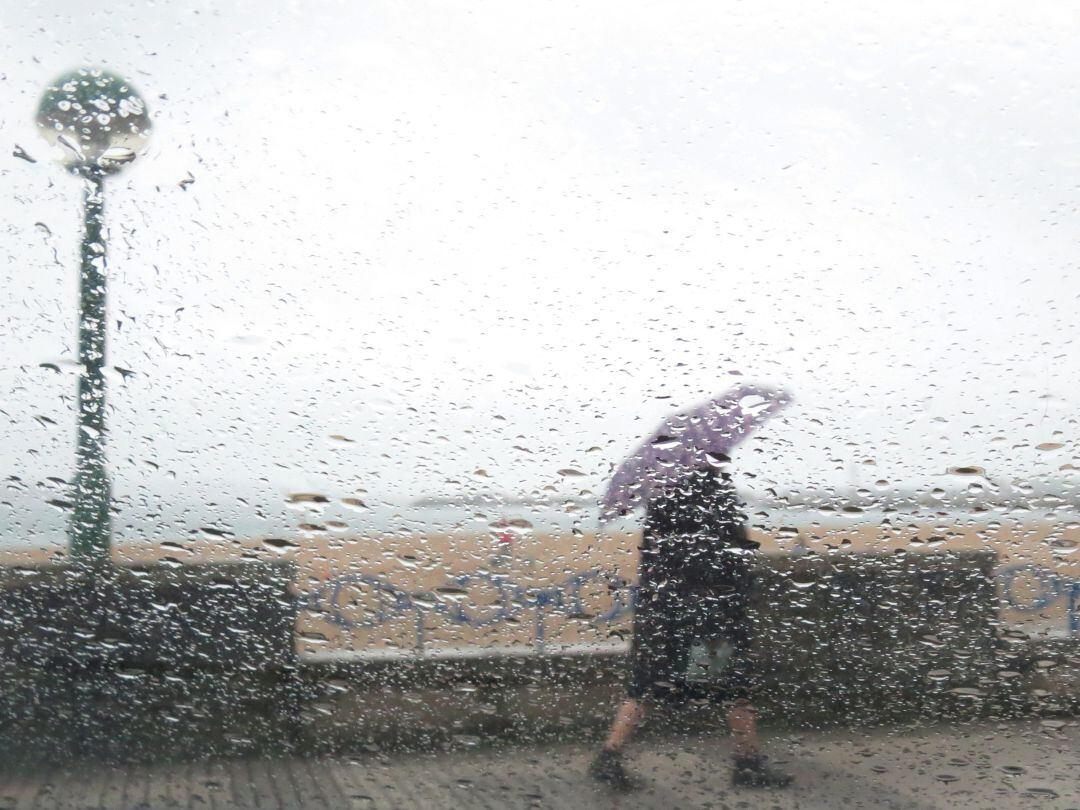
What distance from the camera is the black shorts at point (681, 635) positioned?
5.69ft

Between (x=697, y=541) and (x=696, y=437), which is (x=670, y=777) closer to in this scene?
(x=697, y=541)

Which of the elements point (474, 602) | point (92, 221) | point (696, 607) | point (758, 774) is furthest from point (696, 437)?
point (92, 221)

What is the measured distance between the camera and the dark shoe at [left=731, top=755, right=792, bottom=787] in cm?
175

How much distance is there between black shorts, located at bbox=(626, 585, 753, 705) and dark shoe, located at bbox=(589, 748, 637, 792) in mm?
147

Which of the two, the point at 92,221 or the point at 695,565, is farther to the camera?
the point at 92,221

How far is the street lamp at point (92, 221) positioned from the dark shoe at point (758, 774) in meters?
1.19

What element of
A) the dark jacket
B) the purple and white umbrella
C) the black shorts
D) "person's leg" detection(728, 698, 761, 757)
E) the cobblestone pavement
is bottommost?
the cobblestone pavement

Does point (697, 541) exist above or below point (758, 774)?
above

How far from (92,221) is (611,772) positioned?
135 centimetres

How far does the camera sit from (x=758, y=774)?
1.75 meters

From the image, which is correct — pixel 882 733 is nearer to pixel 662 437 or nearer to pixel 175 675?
pixel 662 437

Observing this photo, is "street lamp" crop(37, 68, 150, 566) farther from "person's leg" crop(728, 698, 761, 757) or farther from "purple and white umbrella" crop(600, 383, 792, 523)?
"person's leg" crop(728, 698, 761, 757)

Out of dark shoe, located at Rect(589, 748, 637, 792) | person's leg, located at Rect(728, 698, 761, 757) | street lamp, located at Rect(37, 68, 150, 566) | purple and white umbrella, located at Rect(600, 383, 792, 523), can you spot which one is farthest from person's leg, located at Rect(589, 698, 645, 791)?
street lamp, located at Rect(37, 68, 150, 566)

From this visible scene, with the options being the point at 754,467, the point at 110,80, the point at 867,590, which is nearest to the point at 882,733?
the point at 867,590
